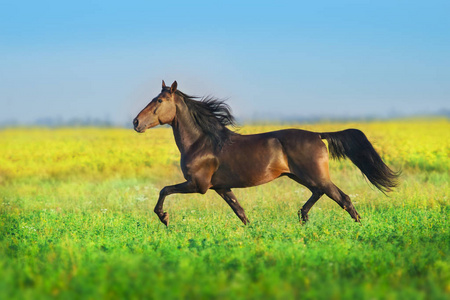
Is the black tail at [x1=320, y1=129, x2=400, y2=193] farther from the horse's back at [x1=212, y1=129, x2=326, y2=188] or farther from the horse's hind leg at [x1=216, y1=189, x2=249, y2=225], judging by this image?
the horse's hind leg at [x1=216, y1=189, x2=249, y2=225]

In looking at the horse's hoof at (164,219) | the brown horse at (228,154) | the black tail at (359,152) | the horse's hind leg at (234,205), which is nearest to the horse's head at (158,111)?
the brown horse at (228,154)

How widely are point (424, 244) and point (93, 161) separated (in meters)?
18.4

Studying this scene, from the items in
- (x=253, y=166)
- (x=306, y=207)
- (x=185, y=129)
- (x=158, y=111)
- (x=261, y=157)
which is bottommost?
(x=306, y=207)

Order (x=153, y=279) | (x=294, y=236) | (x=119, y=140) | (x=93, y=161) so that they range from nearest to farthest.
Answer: (x=153, y=279) → (x=294, y=236) → (x=93, y=161) → (x=119, y=140)

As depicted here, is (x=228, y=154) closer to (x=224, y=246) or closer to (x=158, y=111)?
(x=158, y=111)

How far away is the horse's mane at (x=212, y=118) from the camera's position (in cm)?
975

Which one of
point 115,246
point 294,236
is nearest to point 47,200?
point 115,246

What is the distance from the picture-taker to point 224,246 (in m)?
7.25

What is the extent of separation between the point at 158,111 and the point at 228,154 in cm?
145

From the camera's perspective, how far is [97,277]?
5.09 m

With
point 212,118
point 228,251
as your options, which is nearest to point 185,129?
point 212,118

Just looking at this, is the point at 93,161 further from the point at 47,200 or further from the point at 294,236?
the point at 294,236

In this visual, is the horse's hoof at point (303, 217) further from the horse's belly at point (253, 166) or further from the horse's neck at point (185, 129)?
the horse's neck at point (185, 129)

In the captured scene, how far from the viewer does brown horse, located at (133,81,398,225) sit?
9453 millimetres
